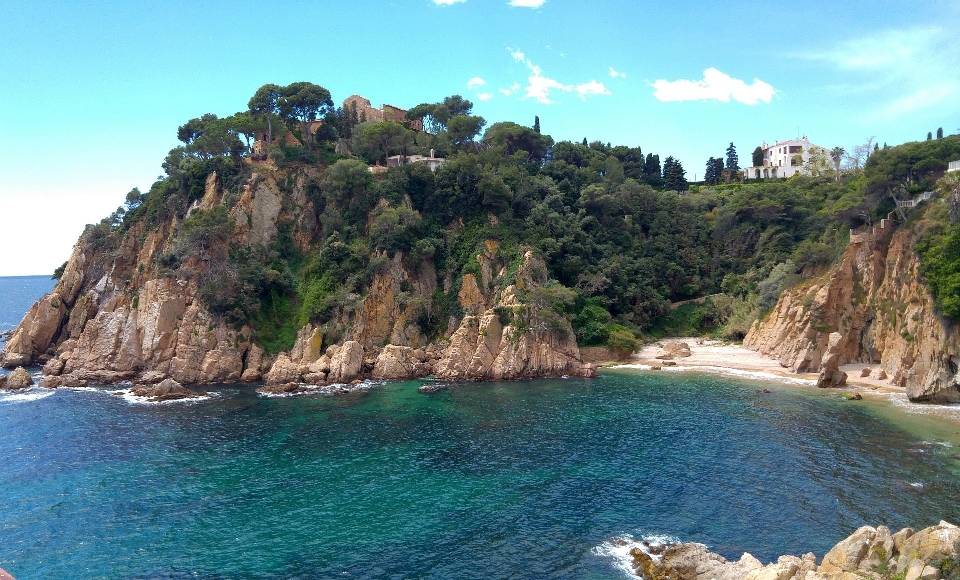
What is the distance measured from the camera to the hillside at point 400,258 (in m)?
58.9

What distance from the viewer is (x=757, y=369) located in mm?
57219

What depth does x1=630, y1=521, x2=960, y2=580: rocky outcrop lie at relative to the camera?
60.3 feet

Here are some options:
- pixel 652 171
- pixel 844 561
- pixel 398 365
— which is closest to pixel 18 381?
pixel 398 365

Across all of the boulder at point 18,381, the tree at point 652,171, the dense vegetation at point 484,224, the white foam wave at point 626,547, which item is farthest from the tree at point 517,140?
the white foam wave at point 626,547

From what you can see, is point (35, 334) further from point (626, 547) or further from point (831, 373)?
point (831, 373)

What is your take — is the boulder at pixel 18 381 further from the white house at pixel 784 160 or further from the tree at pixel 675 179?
the white house at pixel 784 160

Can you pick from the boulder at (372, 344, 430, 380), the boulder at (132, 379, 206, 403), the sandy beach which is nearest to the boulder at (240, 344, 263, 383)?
the boulder at (132, 379, 206, 403)

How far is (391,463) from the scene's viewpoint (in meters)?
34.7

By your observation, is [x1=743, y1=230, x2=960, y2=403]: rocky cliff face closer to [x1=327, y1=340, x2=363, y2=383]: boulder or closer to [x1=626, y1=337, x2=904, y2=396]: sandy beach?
[x1=626, y1=337, x2=904, y2=396]: sandy beach

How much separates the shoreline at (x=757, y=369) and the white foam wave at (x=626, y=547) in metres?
26.7

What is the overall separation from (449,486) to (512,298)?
104 ft

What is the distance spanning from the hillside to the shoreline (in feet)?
9.32

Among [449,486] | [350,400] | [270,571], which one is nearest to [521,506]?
[449,486]

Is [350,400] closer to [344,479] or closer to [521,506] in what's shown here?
[344,479]
